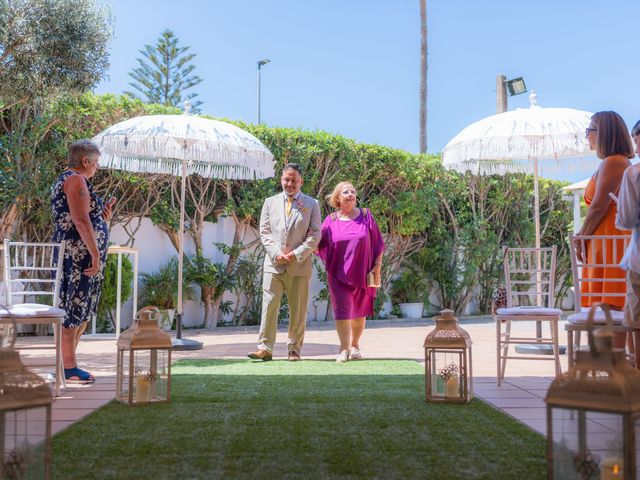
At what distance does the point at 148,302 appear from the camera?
30.0 ft

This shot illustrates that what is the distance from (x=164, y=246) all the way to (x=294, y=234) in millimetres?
4182

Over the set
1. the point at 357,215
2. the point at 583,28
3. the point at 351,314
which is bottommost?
the point at 351,314

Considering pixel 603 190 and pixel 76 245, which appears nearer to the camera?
pixel 603 190

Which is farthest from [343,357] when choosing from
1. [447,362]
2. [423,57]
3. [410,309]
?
[423,57]

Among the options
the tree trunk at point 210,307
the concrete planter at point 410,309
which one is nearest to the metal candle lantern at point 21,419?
the tree trunk at point 210,307

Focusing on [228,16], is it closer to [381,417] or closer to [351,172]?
[351,172]

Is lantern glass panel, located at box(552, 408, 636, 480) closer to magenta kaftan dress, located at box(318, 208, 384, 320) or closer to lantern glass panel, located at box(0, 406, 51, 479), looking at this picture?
lantern glass panel, located at box(0, 406, 51, 479)

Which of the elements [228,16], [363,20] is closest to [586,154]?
[363,20]

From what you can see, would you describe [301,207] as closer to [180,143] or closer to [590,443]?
[180,143]

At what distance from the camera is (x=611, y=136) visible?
12.4 ft

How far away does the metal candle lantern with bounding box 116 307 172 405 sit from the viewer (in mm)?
3562

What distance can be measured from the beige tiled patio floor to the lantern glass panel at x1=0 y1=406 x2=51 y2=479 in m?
1.18

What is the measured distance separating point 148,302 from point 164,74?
1991 centimetres

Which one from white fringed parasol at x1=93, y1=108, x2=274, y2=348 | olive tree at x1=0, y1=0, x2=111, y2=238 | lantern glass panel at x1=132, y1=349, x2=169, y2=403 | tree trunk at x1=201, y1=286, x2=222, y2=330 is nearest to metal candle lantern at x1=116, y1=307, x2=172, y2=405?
lantern glass panel at x1=132, y1=349, x2=169, y2=403
